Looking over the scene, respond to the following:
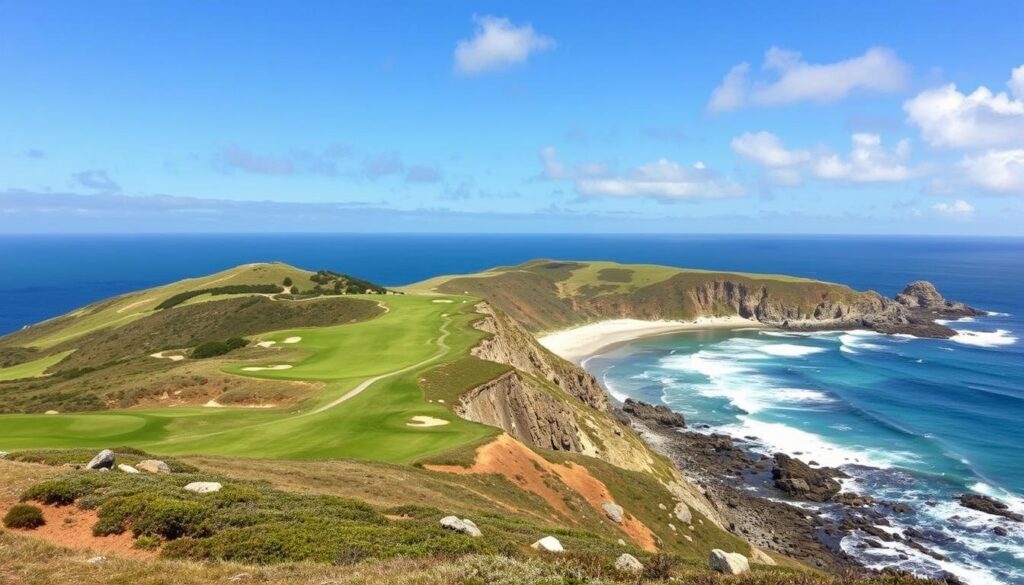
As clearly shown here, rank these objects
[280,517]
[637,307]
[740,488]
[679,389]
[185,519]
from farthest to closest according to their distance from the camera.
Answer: [637,307], [679,389], [740,488], [280,517], [185,519]

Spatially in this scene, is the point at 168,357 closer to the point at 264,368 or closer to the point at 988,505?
the point at 264,368

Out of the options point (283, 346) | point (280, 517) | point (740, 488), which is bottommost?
point (740, 488)

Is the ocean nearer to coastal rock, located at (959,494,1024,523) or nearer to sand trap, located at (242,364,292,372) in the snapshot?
coastal rock, located at (959,494,1024,523)

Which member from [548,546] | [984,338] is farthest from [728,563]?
[984,338]

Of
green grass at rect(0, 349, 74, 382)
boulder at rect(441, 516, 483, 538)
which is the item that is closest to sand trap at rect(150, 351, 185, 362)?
green grass at rect(0, 349, 74, 382)

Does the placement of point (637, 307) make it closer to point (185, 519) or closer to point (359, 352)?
point (359, 352)

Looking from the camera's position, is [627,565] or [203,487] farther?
[203,487]

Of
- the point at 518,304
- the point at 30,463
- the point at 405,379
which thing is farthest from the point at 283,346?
the point at 518,304
